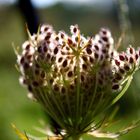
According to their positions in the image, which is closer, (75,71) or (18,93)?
(75,71)

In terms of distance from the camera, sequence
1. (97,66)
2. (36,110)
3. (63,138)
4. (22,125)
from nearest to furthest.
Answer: (97,66) < (63,138) < (22,125) < (36,110)

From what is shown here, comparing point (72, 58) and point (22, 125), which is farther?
point (22, 125)

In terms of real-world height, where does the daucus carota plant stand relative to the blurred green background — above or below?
below

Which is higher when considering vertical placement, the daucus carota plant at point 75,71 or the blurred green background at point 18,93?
the blurred green background at point 18,93

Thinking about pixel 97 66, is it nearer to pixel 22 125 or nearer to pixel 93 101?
pixel 93 101

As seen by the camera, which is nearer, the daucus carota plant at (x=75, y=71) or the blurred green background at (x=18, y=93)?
the daucus carota plant at (x=75, y=71)

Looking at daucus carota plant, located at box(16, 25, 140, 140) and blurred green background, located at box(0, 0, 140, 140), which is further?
blurred green background, located at box(0, 0, 140, 140)

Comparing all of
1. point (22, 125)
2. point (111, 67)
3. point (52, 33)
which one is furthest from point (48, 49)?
point (22, 125)

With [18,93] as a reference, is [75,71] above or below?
below
